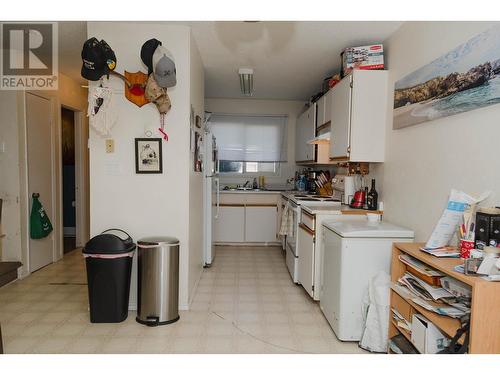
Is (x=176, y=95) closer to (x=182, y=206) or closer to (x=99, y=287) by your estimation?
(x=182, y=206)

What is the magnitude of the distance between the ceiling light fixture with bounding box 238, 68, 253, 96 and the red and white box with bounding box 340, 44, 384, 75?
50.9 inches

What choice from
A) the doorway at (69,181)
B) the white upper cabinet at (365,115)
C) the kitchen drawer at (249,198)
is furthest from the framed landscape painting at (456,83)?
the doorway at (69,181)

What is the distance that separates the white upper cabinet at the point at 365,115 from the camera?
2926mm

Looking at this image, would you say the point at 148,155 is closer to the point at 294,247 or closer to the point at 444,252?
the point at 294,247

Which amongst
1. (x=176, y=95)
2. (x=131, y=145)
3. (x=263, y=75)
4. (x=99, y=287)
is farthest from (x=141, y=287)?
(x=263, y=75)

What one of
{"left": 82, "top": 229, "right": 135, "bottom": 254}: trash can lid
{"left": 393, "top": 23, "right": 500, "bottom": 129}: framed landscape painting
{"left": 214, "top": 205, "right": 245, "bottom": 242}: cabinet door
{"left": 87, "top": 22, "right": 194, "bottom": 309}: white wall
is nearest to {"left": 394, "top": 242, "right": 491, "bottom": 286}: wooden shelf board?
{"left": 393, "top": 23, "right": 500, "bottom": 129}: framed landscape painting

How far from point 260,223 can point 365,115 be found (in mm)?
2842

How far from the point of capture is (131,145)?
2.85 meters

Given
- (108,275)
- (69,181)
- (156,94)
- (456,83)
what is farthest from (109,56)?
(69,181)

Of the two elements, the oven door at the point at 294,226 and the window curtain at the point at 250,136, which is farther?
the window curtain at the point at 250,136

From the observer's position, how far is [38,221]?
3867mm

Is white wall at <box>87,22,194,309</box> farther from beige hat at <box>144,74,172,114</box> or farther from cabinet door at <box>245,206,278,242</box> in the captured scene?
cabinet door at <box>245,206,278,242</box>

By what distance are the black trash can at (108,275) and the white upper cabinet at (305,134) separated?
2.77 m

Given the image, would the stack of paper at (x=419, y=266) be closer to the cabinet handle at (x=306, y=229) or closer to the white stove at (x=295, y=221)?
the cabinet handle at (x=306, y=229)
